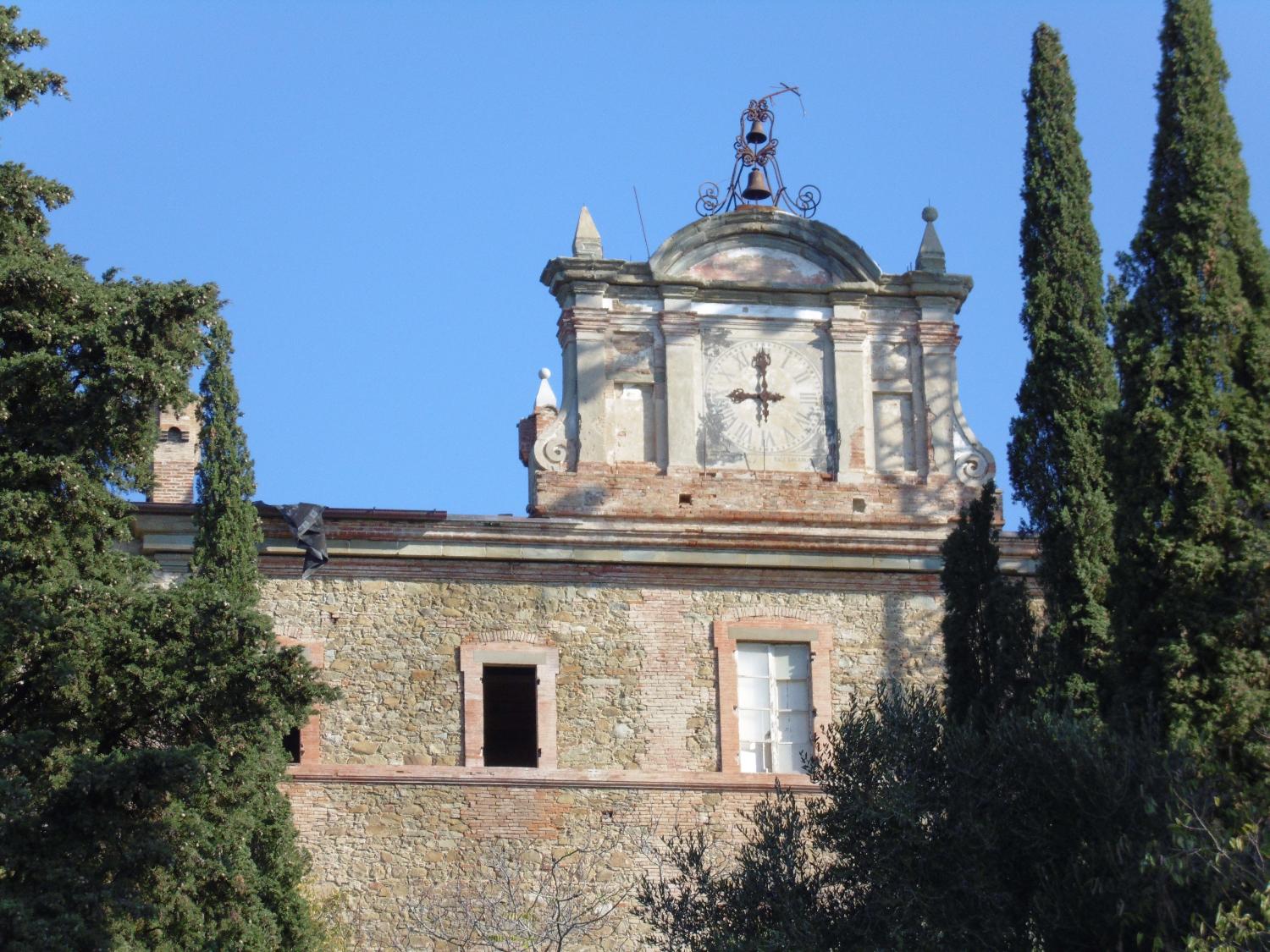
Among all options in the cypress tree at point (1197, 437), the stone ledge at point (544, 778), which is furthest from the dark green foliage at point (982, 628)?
the stone ledge at point (544, 778)

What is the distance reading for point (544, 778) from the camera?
25328 millimetres

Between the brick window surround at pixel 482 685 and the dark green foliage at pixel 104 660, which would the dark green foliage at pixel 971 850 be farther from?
the brick window surround at pixel 482 685

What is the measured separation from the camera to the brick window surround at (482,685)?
25.5 metres

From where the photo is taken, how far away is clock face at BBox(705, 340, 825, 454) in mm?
27328

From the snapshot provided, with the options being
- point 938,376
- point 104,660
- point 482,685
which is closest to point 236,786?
point 104,660

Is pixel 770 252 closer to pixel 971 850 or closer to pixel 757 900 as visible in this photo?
pixel 757 900

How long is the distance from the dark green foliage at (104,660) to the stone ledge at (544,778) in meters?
3.86

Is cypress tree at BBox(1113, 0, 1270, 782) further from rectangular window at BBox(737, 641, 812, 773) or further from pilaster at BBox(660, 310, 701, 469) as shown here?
pilaster at BBox(660, 310, 701, 469)

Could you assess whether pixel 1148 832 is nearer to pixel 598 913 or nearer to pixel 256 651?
pixel 256 651

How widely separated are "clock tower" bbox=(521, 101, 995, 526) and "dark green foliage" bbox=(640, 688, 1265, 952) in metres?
7.60

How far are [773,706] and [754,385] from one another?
3.52m

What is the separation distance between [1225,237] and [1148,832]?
204 inches

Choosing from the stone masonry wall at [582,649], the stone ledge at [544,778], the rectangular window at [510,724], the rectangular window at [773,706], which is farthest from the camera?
the rectangular window at [510,724]

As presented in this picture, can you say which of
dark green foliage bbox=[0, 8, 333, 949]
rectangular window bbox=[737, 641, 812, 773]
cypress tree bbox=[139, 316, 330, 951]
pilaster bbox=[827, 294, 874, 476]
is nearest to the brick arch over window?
rectangular window bbox=[737, 641, 812, 773]
